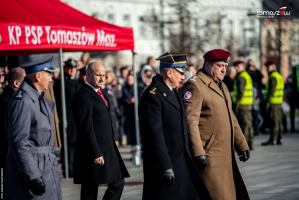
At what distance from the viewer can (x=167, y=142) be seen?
489cm

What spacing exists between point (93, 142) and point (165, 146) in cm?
95

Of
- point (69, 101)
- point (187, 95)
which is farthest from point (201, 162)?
point (69, 101)

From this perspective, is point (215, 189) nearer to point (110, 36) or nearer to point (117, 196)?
point (117, 196)

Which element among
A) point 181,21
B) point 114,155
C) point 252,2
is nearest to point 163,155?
point 114,155

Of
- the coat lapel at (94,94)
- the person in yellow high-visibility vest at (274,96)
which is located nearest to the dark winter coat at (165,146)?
the coat lapel at (94,94)

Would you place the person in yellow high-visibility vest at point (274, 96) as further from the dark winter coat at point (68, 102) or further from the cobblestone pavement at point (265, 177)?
the dark winter coat at point (68, 102)

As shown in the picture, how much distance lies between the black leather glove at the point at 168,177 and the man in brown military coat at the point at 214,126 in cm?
67

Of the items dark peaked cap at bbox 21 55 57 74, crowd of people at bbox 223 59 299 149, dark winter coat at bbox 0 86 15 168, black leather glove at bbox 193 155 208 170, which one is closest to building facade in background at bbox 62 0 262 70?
crowd of people at bbox 223 59 299 149

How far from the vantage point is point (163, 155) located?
470 cm

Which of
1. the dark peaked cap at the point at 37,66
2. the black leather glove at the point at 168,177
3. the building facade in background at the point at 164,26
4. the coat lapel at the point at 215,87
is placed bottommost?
the black leather glove at the point at 168,177

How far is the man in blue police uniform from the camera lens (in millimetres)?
4316

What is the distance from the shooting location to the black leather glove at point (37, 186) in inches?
168

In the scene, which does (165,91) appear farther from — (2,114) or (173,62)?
(2,114)

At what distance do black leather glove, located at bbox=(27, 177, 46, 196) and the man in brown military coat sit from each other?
5.40 feet
